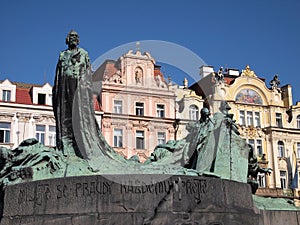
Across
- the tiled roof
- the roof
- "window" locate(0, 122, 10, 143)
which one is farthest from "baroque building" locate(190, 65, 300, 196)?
"window" locate(0, 122, 10, 143)

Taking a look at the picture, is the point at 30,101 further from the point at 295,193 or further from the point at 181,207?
the point at 181,207

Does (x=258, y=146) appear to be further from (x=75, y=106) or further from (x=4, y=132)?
(x=75, y=106)

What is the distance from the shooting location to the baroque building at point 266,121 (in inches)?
1417

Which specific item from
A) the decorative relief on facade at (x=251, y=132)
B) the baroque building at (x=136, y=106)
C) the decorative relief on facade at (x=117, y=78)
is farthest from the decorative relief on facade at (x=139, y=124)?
the decorative relief on facade at (x=251, y=132)

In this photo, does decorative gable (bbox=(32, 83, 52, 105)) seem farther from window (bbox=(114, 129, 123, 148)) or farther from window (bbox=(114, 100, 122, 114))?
window (bbox=(114, 129, 123, 148))

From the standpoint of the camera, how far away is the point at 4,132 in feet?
99.5

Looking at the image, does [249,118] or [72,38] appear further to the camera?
[249,118]

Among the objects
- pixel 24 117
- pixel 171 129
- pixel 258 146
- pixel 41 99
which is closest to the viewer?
pixel 24 117

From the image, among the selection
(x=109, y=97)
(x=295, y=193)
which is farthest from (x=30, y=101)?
(x=295, y=193)

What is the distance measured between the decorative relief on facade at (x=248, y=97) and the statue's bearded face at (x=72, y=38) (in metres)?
28.3

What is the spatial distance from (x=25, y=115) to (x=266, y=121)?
17.4m

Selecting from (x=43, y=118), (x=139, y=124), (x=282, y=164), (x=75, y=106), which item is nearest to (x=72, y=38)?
(x=75, y=106)

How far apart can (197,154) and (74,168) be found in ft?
9.35

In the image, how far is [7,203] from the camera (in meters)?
8.01
